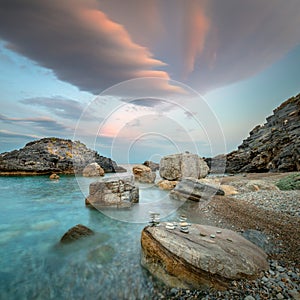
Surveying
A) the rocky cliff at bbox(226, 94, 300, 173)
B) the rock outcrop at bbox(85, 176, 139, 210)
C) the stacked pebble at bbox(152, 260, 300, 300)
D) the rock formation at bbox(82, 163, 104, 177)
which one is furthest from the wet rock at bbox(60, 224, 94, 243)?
the rocky cliff at bbox(226, 94, 300, 173)

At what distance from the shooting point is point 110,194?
29.1ft

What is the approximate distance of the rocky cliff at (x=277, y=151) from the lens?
2183 centimetres

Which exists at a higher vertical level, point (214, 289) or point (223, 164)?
point (223, 164)

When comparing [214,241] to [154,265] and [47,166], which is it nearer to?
[154,265]

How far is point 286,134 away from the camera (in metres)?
25.5

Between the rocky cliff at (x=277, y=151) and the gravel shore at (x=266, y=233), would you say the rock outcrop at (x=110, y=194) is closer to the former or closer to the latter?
the gravel shore at (x=266, y=233)

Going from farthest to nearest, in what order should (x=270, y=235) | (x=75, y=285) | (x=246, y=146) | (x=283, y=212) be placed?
(x=246, y=146)
(x=283, y=212)
(x=270, y=235)
(x=75, y=285)

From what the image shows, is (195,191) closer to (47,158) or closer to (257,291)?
(257,291)

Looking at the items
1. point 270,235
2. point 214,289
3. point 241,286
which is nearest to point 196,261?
point 214,289

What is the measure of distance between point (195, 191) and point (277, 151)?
22.3m

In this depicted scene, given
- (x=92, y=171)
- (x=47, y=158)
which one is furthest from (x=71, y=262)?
(x=47, y=158)

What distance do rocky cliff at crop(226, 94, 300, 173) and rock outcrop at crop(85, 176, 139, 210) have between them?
21720 mm

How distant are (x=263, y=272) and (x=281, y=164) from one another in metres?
24.4

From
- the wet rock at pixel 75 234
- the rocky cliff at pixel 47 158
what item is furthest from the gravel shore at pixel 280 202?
the rocky cliff at pixel 47 158
